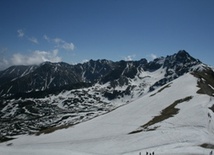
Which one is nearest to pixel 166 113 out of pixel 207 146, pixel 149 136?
pixel 149 136

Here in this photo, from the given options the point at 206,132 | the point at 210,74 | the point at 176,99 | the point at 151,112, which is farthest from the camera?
the point at 210,74

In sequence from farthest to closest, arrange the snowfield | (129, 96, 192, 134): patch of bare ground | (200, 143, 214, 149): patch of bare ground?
1. (129, 96, 192, 134): patch of bare ground
2. the snowfield
3. (200, 143, 214, 149): patch of bare ground

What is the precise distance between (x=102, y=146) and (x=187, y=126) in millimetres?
18576

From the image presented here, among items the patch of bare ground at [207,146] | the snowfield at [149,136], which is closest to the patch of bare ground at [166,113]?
the snowfield at [149,136]

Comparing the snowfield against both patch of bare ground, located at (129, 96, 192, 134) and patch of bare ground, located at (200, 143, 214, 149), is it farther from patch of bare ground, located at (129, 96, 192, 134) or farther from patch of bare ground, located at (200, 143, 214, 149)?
patch of bare ground, located at (200, 143, 214, 149)

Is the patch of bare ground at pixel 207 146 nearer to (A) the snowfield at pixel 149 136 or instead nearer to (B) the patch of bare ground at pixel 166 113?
(A) the snowfield at pixel 149 136

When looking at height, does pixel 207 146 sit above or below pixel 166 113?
below

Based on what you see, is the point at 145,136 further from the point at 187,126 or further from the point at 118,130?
the point at 118,130

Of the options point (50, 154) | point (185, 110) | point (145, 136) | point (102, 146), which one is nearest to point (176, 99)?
point (185, 110)

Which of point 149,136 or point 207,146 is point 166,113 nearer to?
point 149,136

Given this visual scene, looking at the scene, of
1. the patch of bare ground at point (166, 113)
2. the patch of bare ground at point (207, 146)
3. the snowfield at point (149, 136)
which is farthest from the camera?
the patch of bare ground at point (166, 113)

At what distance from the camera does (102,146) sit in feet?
164

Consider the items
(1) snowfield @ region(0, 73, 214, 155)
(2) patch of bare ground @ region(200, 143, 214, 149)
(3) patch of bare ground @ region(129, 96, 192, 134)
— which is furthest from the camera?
(3) patch of bare ground @ region(129, 96, 192, 134)

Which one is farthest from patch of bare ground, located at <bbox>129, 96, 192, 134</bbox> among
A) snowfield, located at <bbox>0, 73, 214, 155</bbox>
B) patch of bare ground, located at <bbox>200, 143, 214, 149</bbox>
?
patch of bare ground, located at <bbox>200, 143, 214, 149</bbox>
